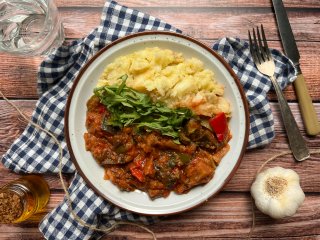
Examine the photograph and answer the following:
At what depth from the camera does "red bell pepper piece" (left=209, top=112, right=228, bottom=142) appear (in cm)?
331

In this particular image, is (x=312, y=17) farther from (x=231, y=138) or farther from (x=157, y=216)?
(x=157, y=216)

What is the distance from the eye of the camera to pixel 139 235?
362cm

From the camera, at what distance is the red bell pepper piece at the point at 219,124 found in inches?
130

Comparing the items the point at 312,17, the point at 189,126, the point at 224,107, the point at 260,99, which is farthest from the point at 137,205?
the point at 312,17

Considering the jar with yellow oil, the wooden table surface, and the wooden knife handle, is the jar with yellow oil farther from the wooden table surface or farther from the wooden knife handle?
the wooden knife handle

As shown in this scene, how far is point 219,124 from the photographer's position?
3320 millimetres

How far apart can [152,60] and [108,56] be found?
380mm

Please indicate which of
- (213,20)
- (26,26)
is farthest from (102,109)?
(213,20)

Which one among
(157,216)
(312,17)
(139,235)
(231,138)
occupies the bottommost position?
(139,235)

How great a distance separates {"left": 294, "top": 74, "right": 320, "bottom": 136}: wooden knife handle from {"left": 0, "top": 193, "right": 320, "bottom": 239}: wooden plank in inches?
23.2

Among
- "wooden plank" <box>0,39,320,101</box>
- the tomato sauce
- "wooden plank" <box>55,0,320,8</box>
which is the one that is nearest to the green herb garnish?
the tomato sauce

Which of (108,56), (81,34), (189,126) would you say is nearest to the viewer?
(189,126)

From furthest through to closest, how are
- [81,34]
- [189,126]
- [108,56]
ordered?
[81,34], [108,56], [189,126]

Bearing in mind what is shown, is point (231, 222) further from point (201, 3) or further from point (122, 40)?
point (201, 3)
